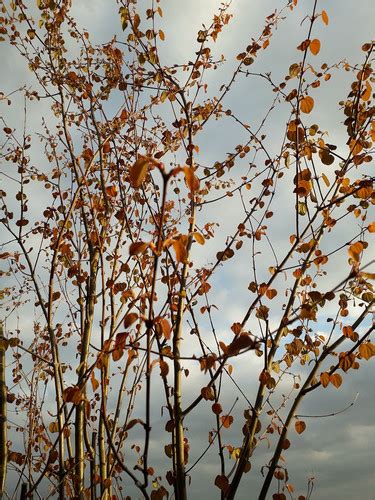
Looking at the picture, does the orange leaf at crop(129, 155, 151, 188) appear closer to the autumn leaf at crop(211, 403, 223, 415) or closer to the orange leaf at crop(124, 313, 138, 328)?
the orange leaf at crop(124, 313, 138, 328)

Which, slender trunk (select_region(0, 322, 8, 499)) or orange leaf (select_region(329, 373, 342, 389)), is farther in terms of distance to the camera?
slender trunk (select_region(0, 322, 8, 499))

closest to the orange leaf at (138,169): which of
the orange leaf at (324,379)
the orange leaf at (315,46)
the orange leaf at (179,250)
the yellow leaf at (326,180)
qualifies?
the orange leaf at (179,250)

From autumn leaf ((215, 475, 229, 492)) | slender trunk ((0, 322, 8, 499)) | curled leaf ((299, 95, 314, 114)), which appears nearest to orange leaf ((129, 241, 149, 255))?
autumn leaf ((215, 475, 229, 492))

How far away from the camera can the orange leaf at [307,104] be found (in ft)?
9.72

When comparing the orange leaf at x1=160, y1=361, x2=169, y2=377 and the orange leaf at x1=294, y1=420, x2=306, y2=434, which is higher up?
the orange leaf at x1=160, y1=361, x2=169, y2=377

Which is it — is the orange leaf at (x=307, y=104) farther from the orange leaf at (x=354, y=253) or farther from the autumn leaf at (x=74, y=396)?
the autumn leaf at (x=74, y=396)

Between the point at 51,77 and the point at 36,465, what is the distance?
11.1 feet

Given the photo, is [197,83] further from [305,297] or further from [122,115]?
[305,297]

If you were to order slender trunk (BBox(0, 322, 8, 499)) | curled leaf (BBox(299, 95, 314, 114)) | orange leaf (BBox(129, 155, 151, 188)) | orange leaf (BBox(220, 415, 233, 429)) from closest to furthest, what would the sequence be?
orange leaf (BBox(129, 155, 151, 188)) → orange leaf (BBox(220, 415, 233, 429)) → curled leaf (BBox(299, 95, 314, 114)) → slender trunk (BBox(0, 322, 8, 499))

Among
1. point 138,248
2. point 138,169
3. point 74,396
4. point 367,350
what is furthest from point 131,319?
point 367,350

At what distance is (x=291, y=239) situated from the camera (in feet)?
9.76

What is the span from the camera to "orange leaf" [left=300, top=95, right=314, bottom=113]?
2.96 meters

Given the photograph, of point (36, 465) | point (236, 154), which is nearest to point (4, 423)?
point (36, 465)

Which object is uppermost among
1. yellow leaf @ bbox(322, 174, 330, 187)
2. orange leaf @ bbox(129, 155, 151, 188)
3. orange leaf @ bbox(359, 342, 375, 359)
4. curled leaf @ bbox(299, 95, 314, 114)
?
curled leaf @ bbox(299, 95, 314, 114)
